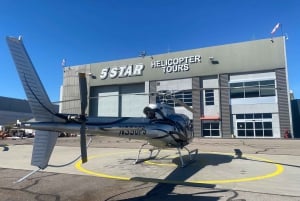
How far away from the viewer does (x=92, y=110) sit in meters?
57.2

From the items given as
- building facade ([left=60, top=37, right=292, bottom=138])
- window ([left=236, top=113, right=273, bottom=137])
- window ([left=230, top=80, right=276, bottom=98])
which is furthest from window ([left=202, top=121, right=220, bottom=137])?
window ([left=230, top=80, right=276, bottom=98])

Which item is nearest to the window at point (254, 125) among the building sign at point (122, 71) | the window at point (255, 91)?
the window at point (255, 91)

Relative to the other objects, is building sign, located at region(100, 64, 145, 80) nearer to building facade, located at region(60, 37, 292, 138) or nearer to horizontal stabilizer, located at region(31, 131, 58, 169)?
building facade, located at region(60, 37, 292, 138)

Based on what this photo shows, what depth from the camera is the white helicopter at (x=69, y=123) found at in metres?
8.23

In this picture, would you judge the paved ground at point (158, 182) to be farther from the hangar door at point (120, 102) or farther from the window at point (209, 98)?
the hangar door at point (120, 102)

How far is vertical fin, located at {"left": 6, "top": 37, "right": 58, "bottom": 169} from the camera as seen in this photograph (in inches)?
318

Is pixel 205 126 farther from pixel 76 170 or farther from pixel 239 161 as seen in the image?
pixel 76 170

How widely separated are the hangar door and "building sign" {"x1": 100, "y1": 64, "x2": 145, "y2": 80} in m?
2.36

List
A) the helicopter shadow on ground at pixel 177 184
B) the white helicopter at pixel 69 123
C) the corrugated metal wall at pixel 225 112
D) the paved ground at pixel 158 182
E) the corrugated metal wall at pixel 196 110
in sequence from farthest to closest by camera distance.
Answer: the corrugated metal wall at pixel 196 110 → the corrugated metal wall at pixel 225 112 → the paved ground at pixel 158 182 → the helicopter shadow on ground at pixel 177 184 → the white helicopter at pixel 69 123

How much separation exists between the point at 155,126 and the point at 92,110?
150ft

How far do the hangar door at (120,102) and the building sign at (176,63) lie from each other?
17.7 feet

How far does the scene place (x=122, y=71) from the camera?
53562 mm

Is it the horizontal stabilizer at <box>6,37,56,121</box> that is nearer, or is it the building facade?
the horizontal stabilizer at <box>6,37,56,121</box>

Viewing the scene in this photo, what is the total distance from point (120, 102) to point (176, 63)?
14.1 meters
